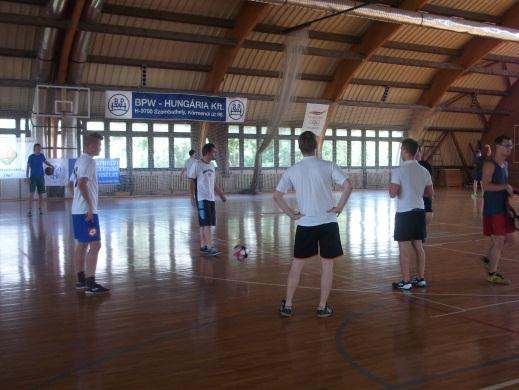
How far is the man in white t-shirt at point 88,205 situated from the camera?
19.2ft

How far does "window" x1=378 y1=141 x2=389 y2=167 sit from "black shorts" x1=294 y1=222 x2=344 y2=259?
26.9 meters

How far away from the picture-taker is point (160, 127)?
968 inches

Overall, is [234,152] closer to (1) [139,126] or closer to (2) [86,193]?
(1) [139,126]

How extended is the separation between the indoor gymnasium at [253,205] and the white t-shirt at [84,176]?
0.02 m

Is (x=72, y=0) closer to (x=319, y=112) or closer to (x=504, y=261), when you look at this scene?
(x=319, y=112)

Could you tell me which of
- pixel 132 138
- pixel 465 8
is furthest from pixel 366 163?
pixel 132 138

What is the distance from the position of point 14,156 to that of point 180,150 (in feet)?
24.4

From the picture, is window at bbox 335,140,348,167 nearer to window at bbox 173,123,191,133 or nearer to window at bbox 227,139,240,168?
window at bbox 227,139,240,168

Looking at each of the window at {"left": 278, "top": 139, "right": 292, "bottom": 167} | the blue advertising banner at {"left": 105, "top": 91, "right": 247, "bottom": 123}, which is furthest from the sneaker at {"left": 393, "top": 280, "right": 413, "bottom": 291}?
the window at {"left": 278, "top": 139, "right": 292, "bottom": 167}

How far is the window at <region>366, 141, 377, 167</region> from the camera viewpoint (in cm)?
3077

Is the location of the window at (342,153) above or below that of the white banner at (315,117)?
below

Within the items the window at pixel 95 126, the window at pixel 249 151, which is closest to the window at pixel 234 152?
the window at pixel 249 151

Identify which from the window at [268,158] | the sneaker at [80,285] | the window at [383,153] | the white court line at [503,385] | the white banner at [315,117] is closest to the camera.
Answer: the white court line at [503,385]

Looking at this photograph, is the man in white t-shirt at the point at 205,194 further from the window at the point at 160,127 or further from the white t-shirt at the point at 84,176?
the window at the point at 160,127
